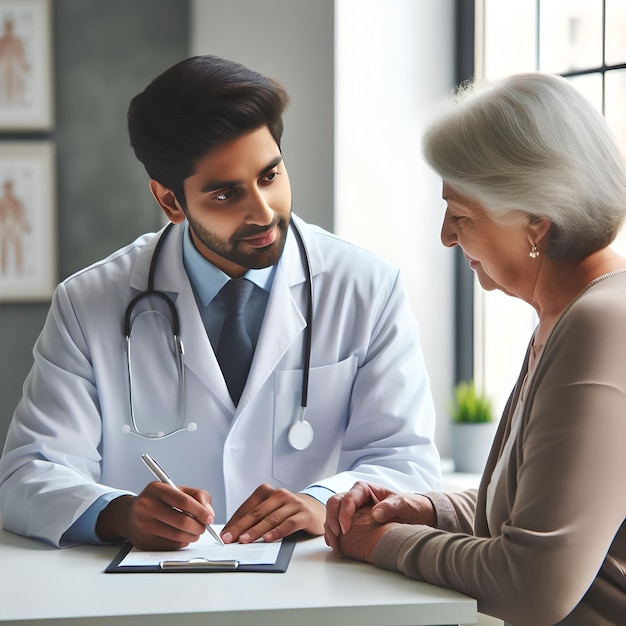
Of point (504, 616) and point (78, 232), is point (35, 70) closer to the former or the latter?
point (78, 232)

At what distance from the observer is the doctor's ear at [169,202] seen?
6.24ft

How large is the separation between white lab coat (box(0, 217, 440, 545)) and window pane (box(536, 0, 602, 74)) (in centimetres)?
116

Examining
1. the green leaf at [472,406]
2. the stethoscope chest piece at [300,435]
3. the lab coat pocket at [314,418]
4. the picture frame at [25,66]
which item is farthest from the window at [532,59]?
the picture frame at [25,66]

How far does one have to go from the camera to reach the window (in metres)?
2.51

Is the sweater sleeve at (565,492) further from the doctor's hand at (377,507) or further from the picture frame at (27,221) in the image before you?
the picture frame at (27,221)

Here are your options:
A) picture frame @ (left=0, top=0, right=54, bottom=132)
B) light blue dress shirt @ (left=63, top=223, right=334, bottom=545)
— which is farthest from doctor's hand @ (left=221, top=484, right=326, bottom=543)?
picture frame @ (left=0, top=0, right=54, bottom=132)

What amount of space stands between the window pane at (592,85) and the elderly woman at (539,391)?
4.48ft

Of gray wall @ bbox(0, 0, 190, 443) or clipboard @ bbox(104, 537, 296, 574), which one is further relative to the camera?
gray wall @ bbox(0, 0, 190, 443)

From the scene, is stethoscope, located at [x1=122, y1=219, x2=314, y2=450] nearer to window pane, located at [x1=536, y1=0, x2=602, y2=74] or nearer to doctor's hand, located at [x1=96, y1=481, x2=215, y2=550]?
doctor's hand, located at [x1=96, y1=481, x2=215, y2=550]

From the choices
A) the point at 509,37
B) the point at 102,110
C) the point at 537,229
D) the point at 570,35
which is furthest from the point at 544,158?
the point at 102,110

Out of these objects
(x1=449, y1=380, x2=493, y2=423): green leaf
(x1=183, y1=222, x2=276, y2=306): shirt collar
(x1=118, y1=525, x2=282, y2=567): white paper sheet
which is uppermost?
(x1=183, y1=222, x2=276, y2=306): shirt collar

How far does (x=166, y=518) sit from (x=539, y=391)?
1.89 ft

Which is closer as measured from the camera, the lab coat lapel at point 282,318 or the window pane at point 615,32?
the lab coat lapel at point 282,318

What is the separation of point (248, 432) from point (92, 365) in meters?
0.34
